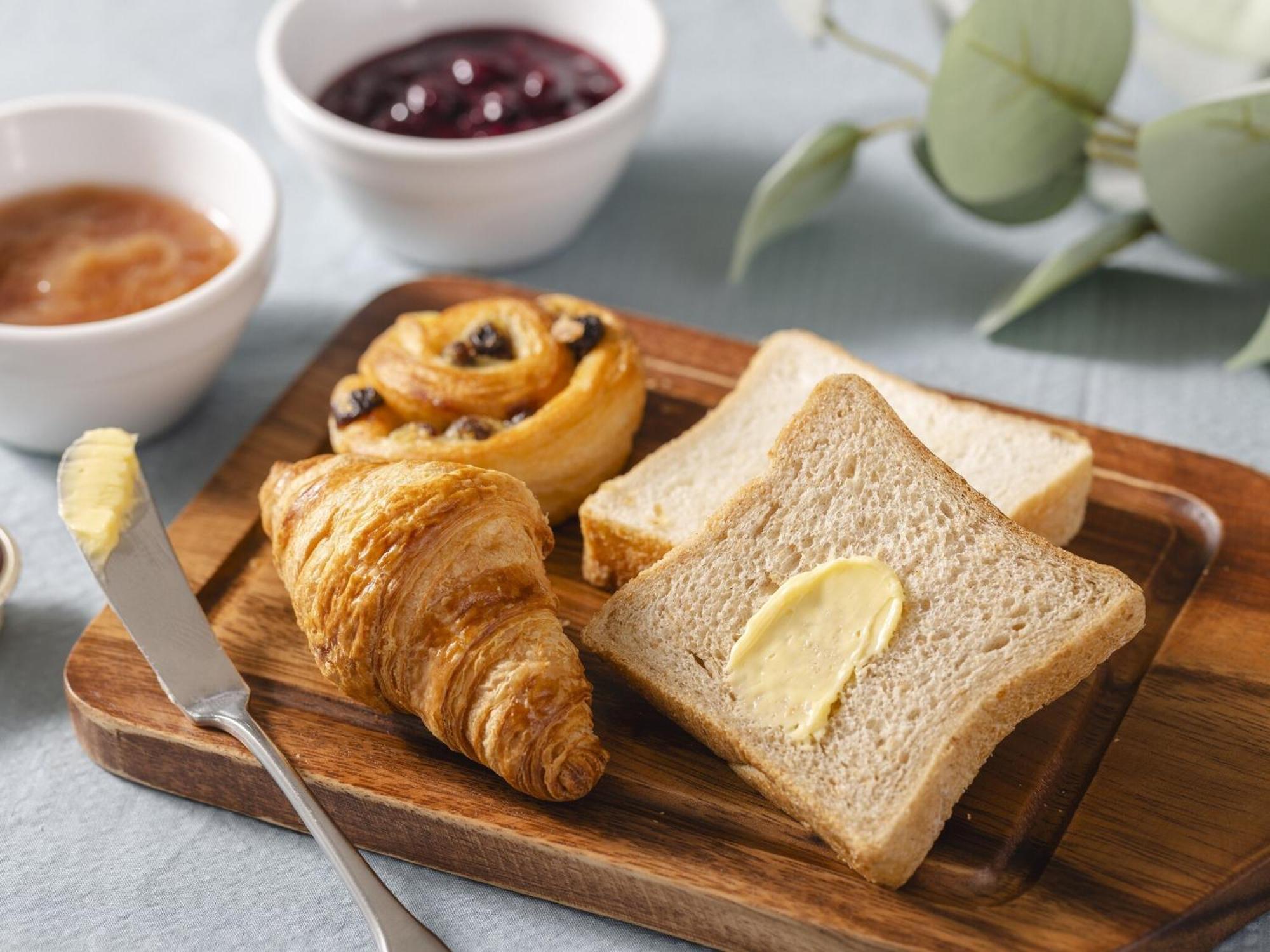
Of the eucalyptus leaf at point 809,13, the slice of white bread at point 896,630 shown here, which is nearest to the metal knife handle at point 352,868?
the slice of white bread at point 896,630

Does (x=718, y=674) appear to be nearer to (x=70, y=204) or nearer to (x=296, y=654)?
(x=296, y=654)

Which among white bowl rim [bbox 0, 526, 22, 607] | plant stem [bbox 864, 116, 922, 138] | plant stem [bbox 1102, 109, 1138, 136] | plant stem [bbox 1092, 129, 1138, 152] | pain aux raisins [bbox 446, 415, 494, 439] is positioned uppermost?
plant stem [bbox 1102, 109, 1138, 136]

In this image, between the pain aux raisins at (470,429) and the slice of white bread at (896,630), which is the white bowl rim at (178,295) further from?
the slice of white bread at (896,630)

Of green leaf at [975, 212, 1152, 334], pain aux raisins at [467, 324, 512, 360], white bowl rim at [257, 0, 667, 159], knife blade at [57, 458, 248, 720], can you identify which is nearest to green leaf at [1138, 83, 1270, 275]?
green leaf at [975, 212, 1152, 334]

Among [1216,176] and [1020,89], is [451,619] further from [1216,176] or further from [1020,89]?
[1216,176]

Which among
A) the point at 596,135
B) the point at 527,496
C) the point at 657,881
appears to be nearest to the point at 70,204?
the point at 596,135

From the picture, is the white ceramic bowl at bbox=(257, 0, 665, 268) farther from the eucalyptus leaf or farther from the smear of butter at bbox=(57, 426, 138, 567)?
the smear of butter at bbox=(57, 426, 138, 567)

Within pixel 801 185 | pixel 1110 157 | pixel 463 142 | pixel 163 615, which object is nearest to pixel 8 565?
pixel 163 615
